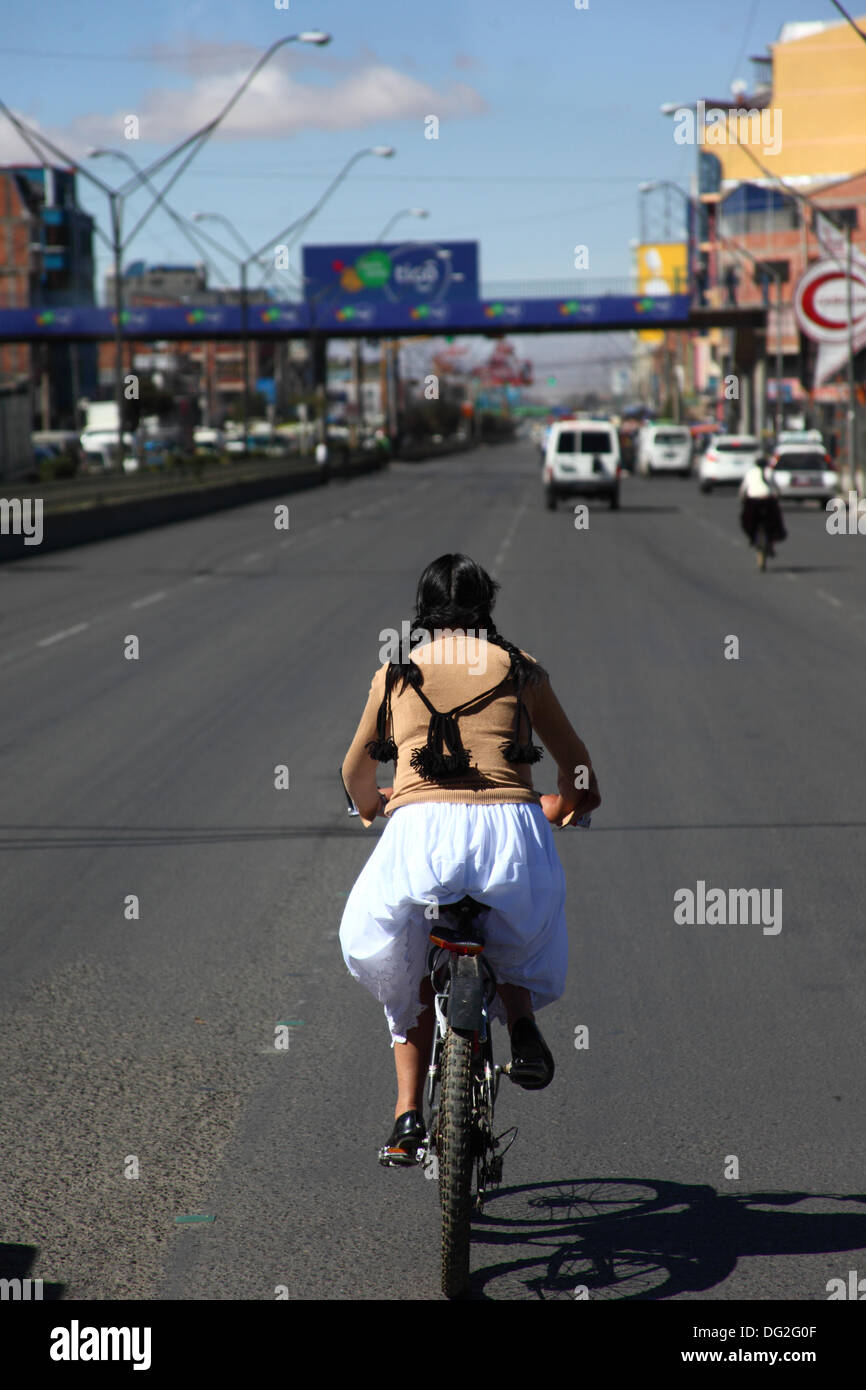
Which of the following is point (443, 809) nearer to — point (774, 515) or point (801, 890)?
point (801, 890)

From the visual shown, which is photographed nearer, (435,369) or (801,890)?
(801,890)

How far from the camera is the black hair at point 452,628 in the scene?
13.9ft

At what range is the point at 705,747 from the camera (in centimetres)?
1127

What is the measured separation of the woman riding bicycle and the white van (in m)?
65.8

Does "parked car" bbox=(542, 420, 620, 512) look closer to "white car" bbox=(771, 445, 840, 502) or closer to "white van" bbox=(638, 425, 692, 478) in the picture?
"white car" bbox=(771, 445, 840, 502)

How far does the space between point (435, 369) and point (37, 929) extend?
154989 millimetres

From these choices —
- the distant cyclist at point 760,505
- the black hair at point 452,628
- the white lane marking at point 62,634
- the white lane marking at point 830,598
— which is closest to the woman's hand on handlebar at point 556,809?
the black hair at point 452,628

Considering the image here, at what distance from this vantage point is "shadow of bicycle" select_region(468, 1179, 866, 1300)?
4082mm

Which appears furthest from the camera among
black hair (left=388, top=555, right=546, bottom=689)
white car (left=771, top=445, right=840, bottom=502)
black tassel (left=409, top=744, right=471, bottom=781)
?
white car (left=771, top=445, right=840, bottom=502)

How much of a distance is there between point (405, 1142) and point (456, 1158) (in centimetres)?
36

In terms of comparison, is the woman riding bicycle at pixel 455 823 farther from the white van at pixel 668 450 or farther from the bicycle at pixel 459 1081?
the white van at pixel 668 450

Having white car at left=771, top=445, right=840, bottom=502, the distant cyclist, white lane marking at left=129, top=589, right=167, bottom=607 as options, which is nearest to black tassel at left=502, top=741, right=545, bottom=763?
white lane marking at left=129, top=589, right=167, bottom=607

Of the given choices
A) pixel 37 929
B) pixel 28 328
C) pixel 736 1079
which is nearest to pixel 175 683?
pixel 37 929

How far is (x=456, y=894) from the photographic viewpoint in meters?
Result: 4.14
